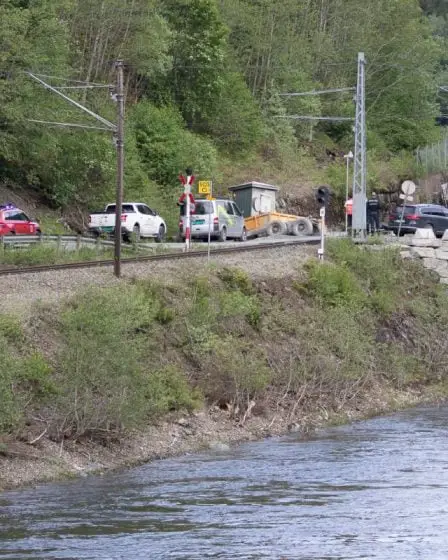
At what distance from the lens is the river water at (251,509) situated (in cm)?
1744

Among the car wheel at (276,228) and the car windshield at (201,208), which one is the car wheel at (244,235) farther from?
the car windshield at (201,208)

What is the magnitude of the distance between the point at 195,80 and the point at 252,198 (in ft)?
36.4

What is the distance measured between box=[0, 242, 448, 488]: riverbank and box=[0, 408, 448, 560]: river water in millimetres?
1279

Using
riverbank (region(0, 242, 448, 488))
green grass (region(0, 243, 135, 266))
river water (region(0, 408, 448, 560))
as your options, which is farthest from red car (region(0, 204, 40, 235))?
river water (region(0, 408, 448, 560))

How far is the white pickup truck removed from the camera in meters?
50.2

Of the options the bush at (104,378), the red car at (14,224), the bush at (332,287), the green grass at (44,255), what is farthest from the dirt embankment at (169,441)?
the red car at (14,224)

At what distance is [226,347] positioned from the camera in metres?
32.1

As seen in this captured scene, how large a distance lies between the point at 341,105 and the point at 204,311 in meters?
52.1

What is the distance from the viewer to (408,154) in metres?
Result: 84.6

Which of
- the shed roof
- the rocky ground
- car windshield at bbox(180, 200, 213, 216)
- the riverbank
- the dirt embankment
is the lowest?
the dirt embankment

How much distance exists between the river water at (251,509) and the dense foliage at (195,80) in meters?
27.6

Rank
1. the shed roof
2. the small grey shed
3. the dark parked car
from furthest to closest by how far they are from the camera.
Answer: the small grey shed, the shed roof, the dark parked car

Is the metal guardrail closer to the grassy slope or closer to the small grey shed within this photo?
the grassy slope

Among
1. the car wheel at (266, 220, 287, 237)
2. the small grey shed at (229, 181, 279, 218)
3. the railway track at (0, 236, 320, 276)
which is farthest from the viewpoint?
the small grey shed at (229, 181, 279, 218)
